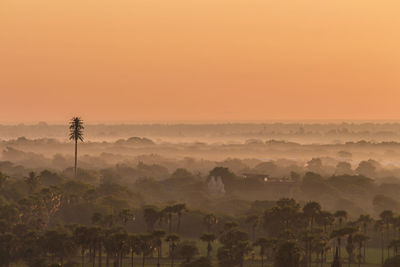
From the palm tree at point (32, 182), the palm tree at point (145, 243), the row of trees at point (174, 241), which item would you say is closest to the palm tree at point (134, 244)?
the row of trees at point (174, 241)

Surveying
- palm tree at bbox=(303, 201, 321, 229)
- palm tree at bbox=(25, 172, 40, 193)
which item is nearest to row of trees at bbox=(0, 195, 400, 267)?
palm tree at bbox=(303, 201, 321, 229)

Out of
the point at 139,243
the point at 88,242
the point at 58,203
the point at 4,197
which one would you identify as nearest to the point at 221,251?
the point at 139,243

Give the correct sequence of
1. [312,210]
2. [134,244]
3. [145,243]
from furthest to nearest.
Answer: [312,210] → [145,243] → [134,244]

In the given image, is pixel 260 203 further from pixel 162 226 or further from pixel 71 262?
pixel 71 262

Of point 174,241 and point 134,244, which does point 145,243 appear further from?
point 174,241

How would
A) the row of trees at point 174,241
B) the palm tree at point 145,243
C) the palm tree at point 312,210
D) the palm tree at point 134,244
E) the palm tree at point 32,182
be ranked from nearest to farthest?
the palm tree at point 134,244 < the palm tree at point 145,243 < the row of trees at point 174,241 < the palm tree at point 312,210 < the palm tree at point 32,182

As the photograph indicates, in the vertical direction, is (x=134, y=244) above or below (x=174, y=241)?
above

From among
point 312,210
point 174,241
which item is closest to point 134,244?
point 174,241

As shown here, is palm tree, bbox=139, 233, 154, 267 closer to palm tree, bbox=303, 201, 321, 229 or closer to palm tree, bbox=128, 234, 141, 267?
palm tree, bbox=128, 234, 141, 267

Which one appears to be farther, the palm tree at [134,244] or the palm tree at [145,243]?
the palm tree at [145,243]

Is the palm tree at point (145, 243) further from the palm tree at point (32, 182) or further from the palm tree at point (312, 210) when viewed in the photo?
the palm tree at point (32, 182)

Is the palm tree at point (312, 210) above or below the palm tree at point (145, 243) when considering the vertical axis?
above
